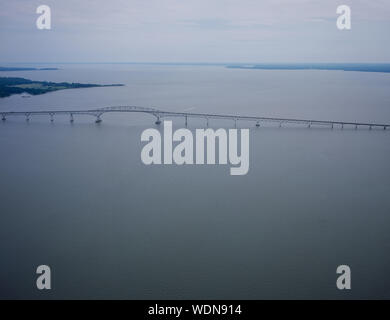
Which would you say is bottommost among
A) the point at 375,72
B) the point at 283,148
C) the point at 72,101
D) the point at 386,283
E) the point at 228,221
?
the point at 386,283

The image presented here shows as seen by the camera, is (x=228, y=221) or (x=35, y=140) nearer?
(x=228, y=221)

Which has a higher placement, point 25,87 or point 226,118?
point 25,87

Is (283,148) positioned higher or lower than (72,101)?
lower

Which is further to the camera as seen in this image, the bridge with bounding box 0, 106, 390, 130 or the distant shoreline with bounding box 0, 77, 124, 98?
the distant shoreline with bounding box 0, 77, 124, 98

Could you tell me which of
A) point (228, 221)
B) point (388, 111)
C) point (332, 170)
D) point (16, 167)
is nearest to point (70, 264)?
point (228, 221)

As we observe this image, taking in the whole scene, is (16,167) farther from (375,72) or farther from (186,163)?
(375,72)

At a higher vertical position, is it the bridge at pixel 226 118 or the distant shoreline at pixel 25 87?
the distant shoreline at pixel 25 87

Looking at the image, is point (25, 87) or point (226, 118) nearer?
point (226, 118)

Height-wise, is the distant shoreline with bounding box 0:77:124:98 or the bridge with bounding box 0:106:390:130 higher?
the distant shoreline with bounding box 0:77:124:98

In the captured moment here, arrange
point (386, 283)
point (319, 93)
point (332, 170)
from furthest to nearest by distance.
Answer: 1. point (319, 93)
2. point (332, 170)
3. point (386, 283)

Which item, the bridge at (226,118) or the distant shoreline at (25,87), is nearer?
the bridge at (226,118)

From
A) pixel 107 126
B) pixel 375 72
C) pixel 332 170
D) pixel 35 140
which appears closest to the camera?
pixel 332 170
